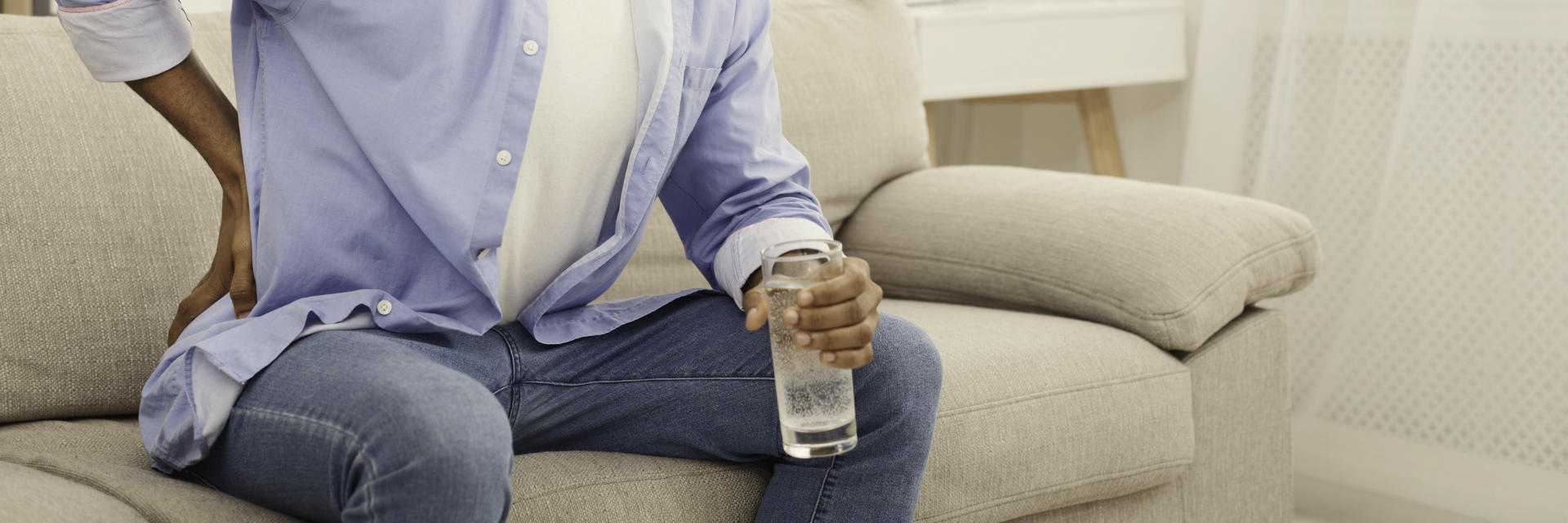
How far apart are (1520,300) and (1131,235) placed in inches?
33.4

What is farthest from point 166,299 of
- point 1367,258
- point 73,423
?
point 1367,258

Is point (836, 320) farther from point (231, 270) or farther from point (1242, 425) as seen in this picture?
point (1242, 425)

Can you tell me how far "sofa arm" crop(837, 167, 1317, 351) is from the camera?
59.4 inches

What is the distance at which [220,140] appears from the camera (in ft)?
3.51

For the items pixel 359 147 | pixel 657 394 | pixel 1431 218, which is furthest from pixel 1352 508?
pixel 359 147

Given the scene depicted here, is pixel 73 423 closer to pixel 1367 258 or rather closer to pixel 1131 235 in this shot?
pixel 1131 235

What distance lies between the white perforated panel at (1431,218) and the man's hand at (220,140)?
5.62 feet

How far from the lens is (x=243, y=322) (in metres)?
1.00

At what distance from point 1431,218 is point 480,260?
5.33 ft

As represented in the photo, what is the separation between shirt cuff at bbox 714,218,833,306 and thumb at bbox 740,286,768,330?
1 centimetres

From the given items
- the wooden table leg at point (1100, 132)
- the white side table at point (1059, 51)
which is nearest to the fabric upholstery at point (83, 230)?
the white side table at point (1059, 51)

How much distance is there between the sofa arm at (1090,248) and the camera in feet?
4.95

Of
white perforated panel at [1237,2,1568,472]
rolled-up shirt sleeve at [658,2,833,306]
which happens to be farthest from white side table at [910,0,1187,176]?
rolled-up shirt sleeve at [658,2,833,306]

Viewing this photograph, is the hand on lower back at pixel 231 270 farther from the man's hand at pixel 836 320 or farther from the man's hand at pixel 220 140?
the man's hand at pixel 836 320
